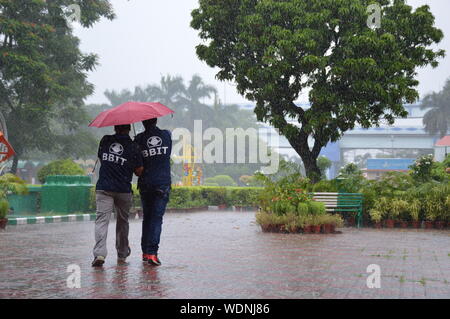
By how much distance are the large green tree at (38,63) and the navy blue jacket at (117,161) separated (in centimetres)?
2417

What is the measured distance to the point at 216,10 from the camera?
69.6 feet

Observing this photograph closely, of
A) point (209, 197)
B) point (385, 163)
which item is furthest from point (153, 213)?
point (385, 163)

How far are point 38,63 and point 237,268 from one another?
25637mm

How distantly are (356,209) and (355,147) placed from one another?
8032cm

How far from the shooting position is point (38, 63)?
3078cm

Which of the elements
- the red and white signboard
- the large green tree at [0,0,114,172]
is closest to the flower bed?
the red and white signboard

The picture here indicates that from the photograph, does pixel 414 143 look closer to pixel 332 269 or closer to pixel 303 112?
pixel 303 112

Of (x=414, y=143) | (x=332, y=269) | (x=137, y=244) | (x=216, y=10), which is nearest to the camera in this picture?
(x=332, y=269)

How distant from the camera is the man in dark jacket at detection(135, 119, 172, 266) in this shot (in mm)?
7895

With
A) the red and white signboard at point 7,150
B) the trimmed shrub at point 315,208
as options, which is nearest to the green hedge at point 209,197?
the red and white signboard at point 7,150

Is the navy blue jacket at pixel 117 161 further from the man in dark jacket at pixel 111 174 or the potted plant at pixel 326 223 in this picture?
the potted plant at pixel 326 223

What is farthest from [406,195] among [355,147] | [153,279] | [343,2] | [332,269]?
[355,147]

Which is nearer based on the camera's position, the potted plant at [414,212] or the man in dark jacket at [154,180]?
the man in dark jacket at [154,180]

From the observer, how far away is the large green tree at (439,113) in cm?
7375
